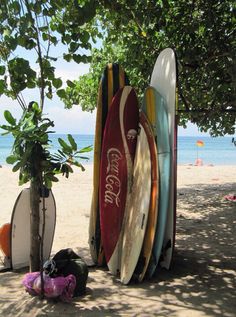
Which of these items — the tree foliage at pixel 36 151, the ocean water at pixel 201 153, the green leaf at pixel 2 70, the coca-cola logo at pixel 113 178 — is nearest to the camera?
the tree foliage at pixel 36 151

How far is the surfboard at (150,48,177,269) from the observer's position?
371cm

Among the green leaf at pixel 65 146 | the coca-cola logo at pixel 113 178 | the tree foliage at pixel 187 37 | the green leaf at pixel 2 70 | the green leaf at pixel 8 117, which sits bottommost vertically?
the coca-cola logo at pixel 113 178

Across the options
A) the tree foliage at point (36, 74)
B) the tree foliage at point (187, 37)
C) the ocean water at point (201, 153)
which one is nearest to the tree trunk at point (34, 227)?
the tree foliage at point (36, 74)

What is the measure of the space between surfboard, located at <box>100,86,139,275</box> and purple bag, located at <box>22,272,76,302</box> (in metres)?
0.76

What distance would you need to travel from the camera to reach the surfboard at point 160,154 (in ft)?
11.9

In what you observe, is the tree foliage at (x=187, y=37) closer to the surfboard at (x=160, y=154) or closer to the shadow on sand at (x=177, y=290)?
the surfboard at (x=160, y=154)

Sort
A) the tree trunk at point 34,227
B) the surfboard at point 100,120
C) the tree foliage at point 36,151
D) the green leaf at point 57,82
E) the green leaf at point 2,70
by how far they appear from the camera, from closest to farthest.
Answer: the tree foliage at point 36,151 < the green leaf at point 2,70 < the green leaf at point 57,82 < the tree trunk at point 34,227 < the surfboard at point 100,120

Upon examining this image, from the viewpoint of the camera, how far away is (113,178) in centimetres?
405

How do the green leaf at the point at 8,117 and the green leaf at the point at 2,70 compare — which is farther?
the green leaf at the point at 2,70

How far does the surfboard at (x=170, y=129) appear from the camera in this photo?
3.71m

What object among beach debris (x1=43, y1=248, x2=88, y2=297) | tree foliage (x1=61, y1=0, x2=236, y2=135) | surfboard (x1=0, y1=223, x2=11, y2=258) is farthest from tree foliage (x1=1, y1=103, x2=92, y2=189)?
tree foliage (x1=61, y1=0, x2=236, y2=135)

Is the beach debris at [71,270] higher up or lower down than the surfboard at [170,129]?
lower down

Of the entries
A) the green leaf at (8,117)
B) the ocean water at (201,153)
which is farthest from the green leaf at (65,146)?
the ocean water at (201,153)

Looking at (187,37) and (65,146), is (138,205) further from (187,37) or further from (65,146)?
(187,37)
